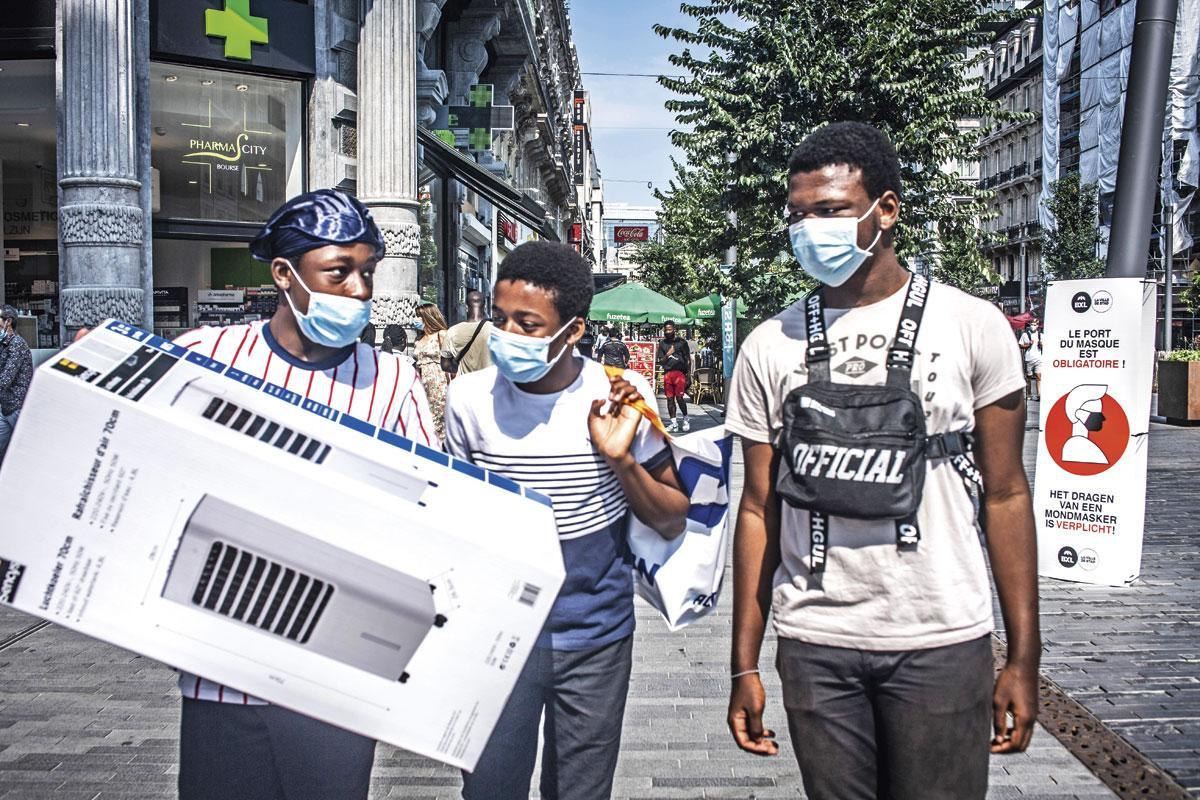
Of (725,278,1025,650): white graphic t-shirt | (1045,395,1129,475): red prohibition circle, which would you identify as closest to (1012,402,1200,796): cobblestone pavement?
(1045,395,1129,475): red prohibition circle

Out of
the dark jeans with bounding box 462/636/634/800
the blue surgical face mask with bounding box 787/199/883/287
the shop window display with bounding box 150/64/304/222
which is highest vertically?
the shop window display with bounding box 150/64/304/222

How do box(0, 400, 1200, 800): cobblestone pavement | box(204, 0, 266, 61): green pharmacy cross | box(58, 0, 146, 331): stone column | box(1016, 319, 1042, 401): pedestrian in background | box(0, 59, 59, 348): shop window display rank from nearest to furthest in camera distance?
1. box(0, 400, 1200, 800): cobblestone pavement
2. box(58, 0, 146, 331): stone column
3. box(0, 59, 59, 348): shop window display
4. box(204, 0, 266, 61): green pharmacy cross
5. box(1016, 319, 1042, 401): pedestrian in background

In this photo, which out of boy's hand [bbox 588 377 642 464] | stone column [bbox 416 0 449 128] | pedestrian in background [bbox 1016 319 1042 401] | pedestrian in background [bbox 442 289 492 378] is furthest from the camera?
pedestrian in background [bbox 1016 319 1042 401]

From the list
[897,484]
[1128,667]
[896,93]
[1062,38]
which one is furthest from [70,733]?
[1062,38]

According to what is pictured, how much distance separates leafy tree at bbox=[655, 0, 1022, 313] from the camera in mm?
14492

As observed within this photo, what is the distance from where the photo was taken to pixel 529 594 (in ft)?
6.43

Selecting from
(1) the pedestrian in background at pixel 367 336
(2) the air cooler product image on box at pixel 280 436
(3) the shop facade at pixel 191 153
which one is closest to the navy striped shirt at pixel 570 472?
(1) the pedestrian in background at pixel 367 336

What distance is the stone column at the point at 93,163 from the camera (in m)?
10.9

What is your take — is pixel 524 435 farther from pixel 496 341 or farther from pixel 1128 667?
pixel 1128 667

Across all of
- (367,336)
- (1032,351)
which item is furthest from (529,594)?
(1032,351)

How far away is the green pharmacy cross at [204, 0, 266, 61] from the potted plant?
16.2 m

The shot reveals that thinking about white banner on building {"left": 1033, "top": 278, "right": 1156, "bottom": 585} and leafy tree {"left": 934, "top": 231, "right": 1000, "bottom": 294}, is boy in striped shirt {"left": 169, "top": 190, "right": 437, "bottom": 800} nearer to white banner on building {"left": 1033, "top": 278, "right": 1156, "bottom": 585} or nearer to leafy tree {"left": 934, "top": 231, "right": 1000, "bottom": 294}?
white banner on building {"left": 1033, "top": 278, "right": 1156, "bottom": 585}

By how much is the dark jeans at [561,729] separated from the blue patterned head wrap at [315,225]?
1.09 meters

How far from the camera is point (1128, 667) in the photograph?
549 centimetres
